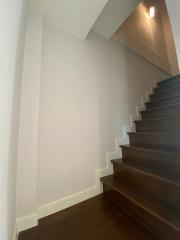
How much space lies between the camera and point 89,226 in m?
1.09

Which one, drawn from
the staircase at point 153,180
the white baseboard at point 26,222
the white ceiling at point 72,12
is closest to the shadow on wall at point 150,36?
the white ceiling at point 72,12

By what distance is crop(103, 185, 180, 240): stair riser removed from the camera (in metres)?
0.85

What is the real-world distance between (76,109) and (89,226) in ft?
3.96

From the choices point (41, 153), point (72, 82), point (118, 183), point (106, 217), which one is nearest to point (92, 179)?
point (118, 183)

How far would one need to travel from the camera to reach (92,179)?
164 centimetres

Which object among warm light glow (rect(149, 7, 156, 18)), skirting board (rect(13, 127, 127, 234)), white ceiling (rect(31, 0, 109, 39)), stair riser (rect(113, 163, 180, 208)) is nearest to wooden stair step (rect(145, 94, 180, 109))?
skirting board (rect(13, 127, 127, 234))

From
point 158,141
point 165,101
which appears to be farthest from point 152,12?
point 158,141

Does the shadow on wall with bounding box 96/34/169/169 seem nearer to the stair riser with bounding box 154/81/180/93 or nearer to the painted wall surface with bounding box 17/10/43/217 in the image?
the stair riser with bounding box 154/81/180/93

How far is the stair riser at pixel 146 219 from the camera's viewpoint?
0.85m

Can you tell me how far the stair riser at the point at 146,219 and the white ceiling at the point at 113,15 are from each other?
8.04 feet

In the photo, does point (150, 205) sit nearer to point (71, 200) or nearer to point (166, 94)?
point (71, 200)

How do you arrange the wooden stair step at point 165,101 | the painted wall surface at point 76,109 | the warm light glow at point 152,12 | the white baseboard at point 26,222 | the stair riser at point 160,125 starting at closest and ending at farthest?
the white baseboard at point 26,222, the painted wall surface at point 76,109, the stair riser at point 160,125, the wooden stair step at point 165,101, the warm light glow at point 152,12

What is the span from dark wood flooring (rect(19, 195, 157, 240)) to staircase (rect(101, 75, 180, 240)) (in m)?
0.09

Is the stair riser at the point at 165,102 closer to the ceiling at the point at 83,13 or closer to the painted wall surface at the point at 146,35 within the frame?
the painted wall surface at the point at 146,35
